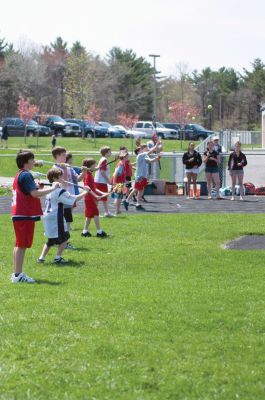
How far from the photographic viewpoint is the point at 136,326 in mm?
7625

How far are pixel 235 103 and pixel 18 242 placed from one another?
90.1m

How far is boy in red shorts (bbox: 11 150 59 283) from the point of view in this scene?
1016 cm

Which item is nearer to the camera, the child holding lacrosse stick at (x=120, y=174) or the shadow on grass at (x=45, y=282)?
the shadow on grass at (x=45, y=282)

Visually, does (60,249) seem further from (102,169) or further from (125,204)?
(125,204)

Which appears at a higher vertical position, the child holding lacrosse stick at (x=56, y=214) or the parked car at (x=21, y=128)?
the parked car at (x=21, y=128)

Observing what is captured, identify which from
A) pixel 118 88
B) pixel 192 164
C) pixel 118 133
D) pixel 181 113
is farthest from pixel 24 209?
pixel 118 88

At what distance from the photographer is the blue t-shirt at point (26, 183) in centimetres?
1017

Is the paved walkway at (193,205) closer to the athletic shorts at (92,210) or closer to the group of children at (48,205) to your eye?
the athletic shorts at (92,210)

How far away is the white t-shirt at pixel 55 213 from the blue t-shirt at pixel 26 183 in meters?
1.36

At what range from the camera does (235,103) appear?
9844 cm

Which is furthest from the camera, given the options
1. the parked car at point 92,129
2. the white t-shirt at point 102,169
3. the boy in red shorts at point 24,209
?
the parked car at point 92,129

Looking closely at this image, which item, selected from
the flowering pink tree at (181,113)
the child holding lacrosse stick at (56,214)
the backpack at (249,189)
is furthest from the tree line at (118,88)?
the child holding lacrosse stick at (56,214)

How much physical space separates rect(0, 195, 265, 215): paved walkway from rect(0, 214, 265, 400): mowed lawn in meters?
7.13

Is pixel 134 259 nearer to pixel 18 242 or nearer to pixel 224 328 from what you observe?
pixel 18 242
